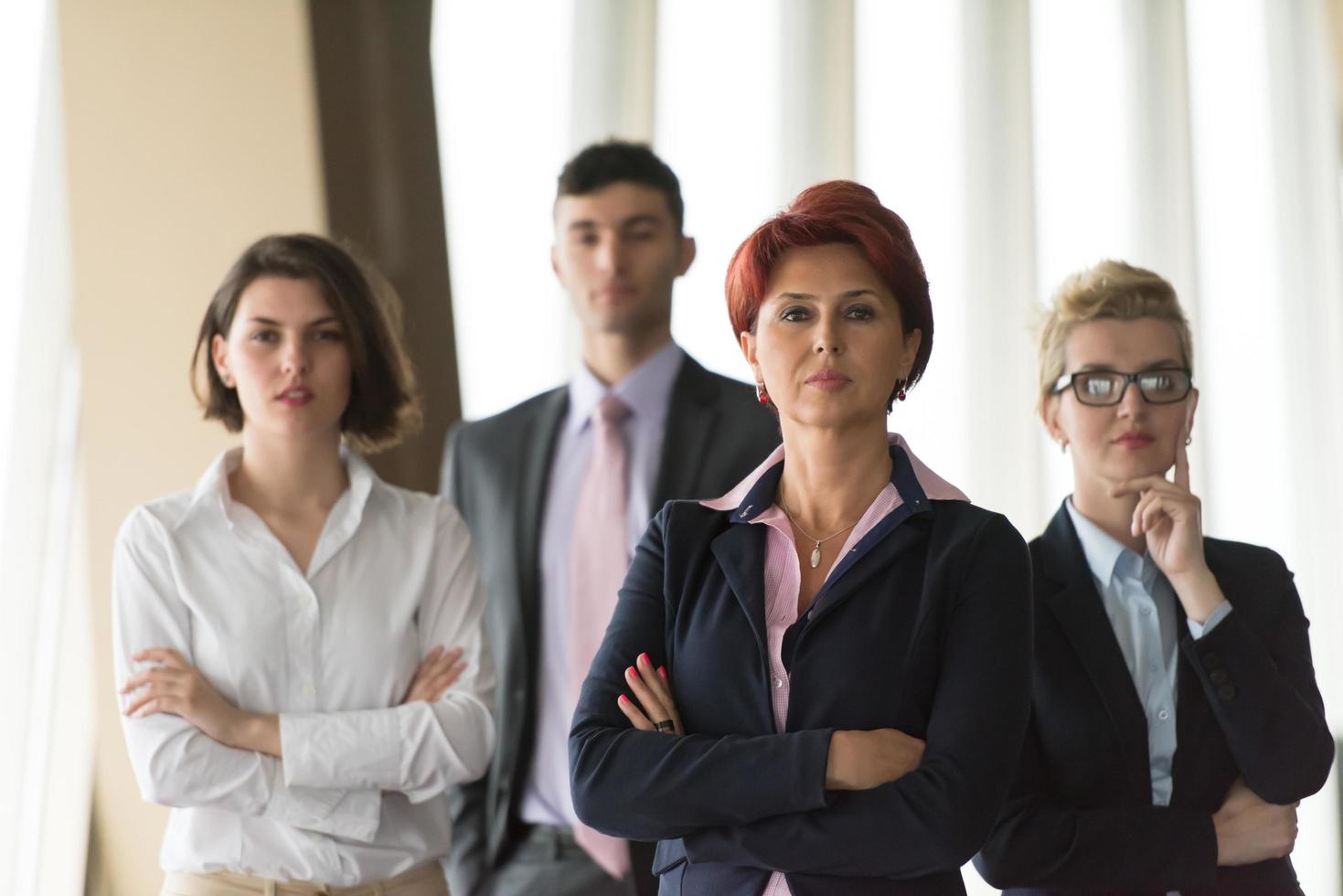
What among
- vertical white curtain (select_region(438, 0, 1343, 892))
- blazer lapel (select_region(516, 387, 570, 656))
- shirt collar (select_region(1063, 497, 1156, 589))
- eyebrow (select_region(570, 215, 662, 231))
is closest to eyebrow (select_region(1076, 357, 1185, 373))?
shirt collar (select_region(1063, 497, 1156, 589))

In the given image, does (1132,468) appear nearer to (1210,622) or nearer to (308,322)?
(1210,622)

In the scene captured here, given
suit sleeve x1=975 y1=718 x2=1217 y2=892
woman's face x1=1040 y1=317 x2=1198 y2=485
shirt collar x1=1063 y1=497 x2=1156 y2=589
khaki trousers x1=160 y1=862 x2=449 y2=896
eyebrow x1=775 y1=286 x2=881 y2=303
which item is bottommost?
khaki trousers x1=160 y1=862 x2=449 y2=896

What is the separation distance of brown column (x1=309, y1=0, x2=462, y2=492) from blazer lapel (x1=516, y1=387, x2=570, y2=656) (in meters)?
0.90

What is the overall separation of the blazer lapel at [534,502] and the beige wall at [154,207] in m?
1.32

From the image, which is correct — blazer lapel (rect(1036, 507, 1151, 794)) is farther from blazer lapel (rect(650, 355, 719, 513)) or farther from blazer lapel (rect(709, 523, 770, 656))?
blazer lapel (rect(650, 355, 719, 513))

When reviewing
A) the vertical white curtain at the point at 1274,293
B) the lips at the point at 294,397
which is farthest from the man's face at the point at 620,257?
the vertical white curtain at the point at 1274,293

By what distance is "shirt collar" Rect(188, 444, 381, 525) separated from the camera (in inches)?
113

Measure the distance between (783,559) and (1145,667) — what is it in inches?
31.8

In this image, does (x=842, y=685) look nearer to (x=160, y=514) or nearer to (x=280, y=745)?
(x=280, y=745)

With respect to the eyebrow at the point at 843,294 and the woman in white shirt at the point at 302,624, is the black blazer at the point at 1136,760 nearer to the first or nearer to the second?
the eyebrow at the point at 843,294

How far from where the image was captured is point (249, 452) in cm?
299

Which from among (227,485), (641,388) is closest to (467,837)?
(227,485)

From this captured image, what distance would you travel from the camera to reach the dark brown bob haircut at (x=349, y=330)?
2982 millimetres

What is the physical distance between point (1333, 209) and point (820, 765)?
3.71 metres
